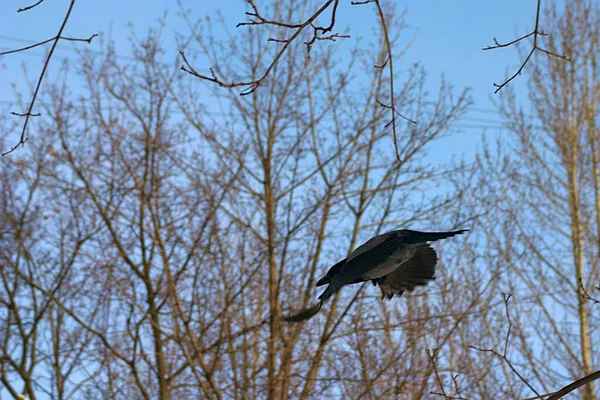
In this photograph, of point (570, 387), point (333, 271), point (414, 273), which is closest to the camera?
point (570, 387)

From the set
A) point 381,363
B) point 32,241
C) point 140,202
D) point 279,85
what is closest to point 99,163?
point 140,202

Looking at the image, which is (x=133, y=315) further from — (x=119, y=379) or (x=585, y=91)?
(x=585, y=91)

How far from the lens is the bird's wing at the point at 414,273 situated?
2256 millimetres

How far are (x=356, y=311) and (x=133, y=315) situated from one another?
7.84 feet

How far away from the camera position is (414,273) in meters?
2.28

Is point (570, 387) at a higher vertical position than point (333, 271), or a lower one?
lower

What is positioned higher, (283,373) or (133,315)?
(133,315)

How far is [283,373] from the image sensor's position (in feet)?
24.4

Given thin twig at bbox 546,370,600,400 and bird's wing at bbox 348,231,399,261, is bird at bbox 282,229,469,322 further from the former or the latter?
thin twig at bbox 546,370,600,400

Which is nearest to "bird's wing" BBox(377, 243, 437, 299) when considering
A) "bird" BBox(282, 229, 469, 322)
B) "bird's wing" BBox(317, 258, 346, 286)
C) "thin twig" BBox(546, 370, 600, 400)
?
"bird" BBox(282, 229, 469, 322)

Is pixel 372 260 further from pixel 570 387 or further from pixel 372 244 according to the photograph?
pixel 570 387

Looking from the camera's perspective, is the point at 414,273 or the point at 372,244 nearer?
the point at 372,244

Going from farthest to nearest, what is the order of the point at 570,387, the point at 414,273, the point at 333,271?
1. the point at 414,273
2. the point at 333,271
3. the point at 570,387

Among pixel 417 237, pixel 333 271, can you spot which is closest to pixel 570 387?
pixel 417 237
